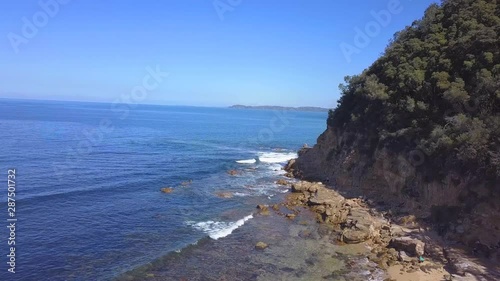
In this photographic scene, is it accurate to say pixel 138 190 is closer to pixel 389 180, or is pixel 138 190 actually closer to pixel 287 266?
pixel 287 266

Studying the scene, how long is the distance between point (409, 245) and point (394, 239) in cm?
148

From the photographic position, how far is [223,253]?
2639 centimetres

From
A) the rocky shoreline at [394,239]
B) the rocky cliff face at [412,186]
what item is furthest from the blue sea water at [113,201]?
the rocky cliff face at [412,186]

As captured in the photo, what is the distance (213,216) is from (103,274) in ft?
43.3

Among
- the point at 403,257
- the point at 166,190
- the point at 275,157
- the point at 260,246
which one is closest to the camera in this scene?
the point at 403,257

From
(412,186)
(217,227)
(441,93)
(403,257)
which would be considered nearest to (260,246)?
(217,227)

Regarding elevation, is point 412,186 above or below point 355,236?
above

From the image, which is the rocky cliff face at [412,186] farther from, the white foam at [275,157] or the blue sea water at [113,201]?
the white foam at [275,157]

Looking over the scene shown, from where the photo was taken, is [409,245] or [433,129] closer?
[409,245]

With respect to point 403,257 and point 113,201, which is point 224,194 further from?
point 403,257

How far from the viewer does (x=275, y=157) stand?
227 feet

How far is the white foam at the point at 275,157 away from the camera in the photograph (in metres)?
65.4

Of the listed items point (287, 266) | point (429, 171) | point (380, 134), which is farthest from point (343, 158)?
point (287, 266)

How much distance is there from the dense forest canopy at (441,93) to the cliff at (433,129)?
0.31ft
